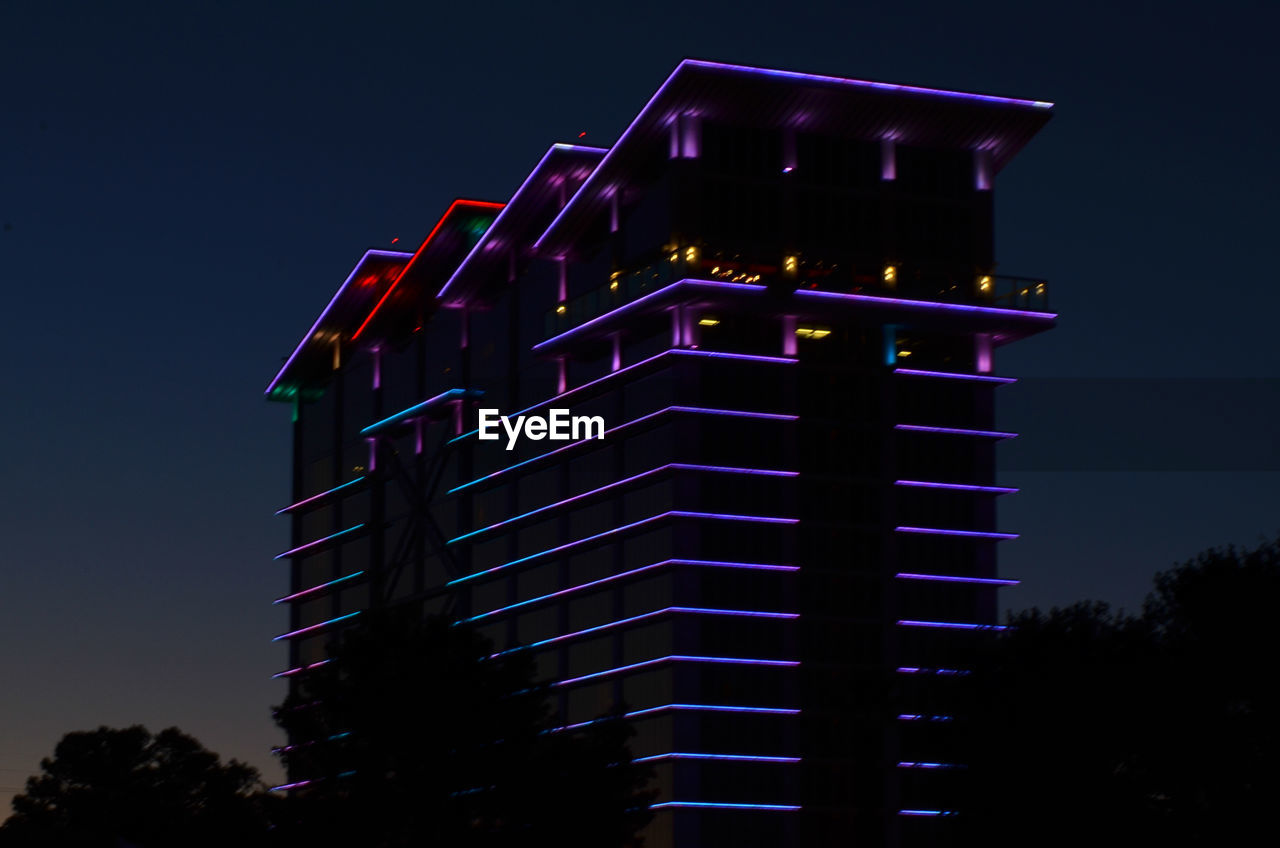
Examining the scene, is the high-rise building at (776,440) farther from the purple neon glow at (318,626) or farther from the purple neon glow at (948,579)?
the purple neon glow at (318,626)

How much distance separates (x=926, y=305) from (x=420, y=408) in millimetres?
38156

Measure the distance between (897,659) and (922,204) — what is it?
2308cm

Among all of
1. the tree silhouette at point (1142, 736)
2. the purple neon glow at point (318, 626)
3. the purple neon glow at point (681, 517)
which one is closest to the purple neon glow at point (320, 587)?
the purple neon glow at point (318, 626)

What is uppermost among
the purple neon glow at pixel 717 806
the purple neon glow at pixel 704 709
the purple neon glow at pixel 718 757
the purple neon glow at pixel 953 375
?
the purple neon glow at pixel 953 375

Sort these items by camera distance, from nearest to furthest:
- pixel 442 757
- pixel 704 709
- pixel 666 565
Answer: pixel 442 757 → pixel 704 709 → pixel 666 565

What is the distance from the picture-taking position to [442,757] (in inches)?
3799

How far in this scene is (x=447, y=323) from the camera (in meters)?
147

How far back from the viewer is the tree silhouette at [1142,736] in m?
88.5

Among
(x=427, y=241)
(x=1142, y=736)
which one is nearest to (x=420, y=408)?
(x=427, y=241)

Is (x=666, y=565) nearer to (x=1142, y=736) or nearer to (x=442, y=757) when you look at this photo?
(x=442, y=757)

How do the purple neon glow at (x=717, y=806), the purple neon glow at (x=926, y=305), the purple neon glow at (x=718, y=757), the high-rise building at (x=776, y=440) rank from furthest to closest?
the purple neon glow at (x=926, y=305) → the high-rise building at (x=776, y=440) → the purple neon glow at (x=718, y=757) → the purple neon glow at (x=717, y=806)

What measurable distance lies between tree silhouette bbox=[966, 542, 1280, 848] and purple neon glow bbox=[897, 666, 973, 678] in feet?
9.54

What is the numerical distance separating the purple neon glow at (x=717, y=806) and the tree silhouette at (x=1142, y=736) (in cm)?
2172

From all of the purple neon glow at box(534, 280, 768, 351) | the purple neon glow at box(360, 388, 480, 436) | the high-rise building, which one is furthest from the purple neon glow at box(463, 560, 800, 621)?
the purple neon glow at box(360, 388, 480, 436)
